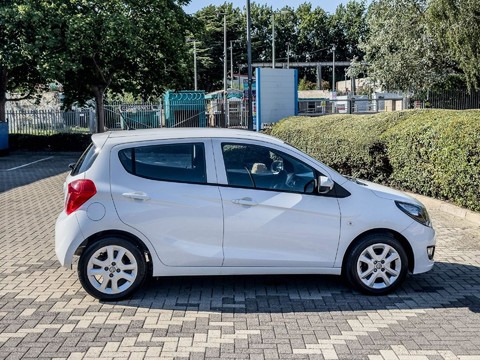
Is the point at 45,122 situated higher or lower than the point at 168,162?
lower

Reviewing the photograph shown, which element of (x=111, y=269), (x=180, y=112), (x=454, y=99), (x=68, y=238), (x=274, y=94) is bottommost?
(x=111, y=269)

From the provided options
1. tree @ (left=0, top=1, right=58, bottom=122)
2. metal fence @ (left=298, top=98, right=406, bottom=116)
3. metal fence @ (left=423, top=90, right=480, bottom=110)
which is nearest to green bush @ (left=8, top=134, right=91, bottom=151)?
tree @ (left=0, top=1, right=58, bottom=122)

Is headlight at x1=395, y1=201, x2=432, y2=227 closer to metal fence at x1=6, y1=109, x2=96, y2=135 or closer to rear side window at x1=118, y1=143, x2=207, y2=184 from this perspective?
rear side window at x1=118, y1=143, x2=207, y2=184

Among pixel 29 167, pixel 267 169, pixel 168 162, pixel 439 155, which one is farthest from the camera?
pixel 29 167

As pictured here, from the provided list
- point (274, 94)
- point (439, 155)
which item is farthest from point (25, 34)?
point (439, 155)

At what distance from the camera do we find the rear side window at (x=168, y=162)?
5.67 meters

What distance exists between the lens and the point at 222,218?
5586 mm

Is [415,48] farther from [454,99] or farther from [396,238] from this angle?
[396,238]

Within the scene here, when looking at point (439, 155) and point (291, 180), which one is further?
point (439, 155)

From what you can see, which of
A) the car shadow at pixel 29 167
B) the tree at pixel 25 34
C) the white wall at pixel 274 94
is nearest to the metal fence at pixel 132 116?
the car shadow at pixel 29 167

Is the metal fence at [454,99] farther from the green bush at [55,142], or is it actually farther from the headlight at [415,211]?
the headlight at [415,211]

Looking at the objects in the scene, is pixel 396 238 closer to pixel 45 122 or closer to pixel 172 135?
pixel 172 135

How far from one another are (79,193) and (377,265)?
113 inches

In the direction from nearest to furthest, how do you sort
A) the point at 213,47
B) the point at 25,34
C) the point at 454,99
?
the point at 25,34, the point at 454,99, the point at 213,47
